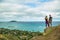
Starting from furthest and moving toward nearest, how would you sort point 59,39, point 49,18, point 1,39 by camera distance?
point 49,18, point 1,39, point 59,39

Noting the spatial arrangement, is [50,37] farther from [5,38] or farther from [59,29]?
[5,38]

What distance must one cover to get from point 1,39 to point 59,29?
592 centimetres

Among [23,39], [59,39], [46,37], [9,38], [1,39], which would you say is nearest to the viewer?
[59,39]

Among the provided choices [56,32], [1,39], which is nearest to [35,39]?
[56,32]

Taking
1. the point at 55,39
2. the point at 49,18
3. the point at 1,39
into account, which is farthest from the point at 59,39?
the point at 49,18

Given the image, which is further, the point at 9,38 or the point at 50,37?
the point at 9,38

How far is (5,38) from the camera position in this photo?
24125 mm

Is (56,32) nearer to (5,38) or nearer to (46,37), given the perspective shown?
(46,37)

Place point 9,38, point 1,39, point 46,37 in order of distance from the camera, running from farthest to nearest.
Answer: point 9,38, point 1,39, point 46,37

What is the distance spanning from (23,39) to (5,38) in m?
5.40

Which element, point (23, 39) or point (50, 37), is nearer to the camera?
point (50, 37)

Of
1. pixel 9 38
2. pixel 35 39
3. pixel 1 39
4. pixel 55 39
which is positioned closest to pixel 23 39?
pixel 9 38

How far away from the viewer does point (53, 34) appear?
20281mm

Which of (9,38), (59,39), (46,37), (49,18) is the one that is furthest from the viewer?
(49,18)
